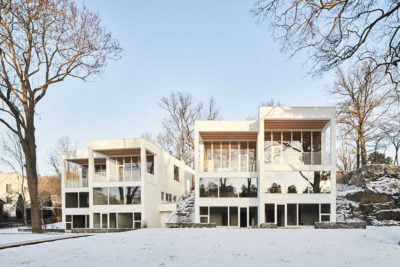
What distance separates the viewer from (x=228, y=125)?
2220 centimetres

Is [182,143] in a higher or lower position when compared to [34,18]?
lower

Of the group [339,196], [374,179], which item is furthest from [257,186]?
[374,179]

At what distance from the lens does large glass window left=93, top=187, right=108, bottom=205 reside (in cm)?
2513

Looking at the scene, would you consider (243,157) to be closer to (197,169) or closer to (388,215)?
(197,169)

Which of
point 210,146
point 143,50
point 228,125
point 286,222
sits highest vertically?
point 143,50

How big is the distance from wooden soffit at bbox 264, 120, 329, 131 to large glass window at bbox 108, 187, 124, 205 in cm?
1202

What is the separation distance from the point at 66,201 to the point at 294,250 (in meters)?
23.8

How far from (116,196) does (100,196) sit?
1341mm

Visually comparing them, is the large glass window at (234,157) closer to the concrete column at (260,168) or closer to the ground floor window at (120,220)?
the concrete column at (260,168)

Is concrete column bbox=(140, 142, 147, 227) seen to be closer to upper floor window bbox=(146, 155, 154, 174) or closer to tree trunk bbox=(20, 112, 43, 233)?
upper floor window bbox=(146, 155, 154, 174)

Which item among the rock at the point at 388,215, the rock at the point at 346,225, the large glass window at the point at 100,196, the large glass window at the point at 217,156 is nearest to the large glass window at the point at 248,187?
the large glass window at the point at 217,156

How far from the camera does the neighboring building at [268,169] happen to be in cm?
2097

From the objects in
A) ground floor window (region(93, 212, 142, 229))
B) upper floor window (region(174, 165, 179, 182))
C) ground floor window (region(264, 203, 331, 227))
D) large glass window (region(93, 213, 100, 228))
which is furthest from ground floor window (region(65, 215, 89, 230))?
ground floor window (region(264, 203, 331, 227))

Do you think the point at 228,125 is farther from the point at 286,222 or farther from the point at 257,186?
the point at 286,222
